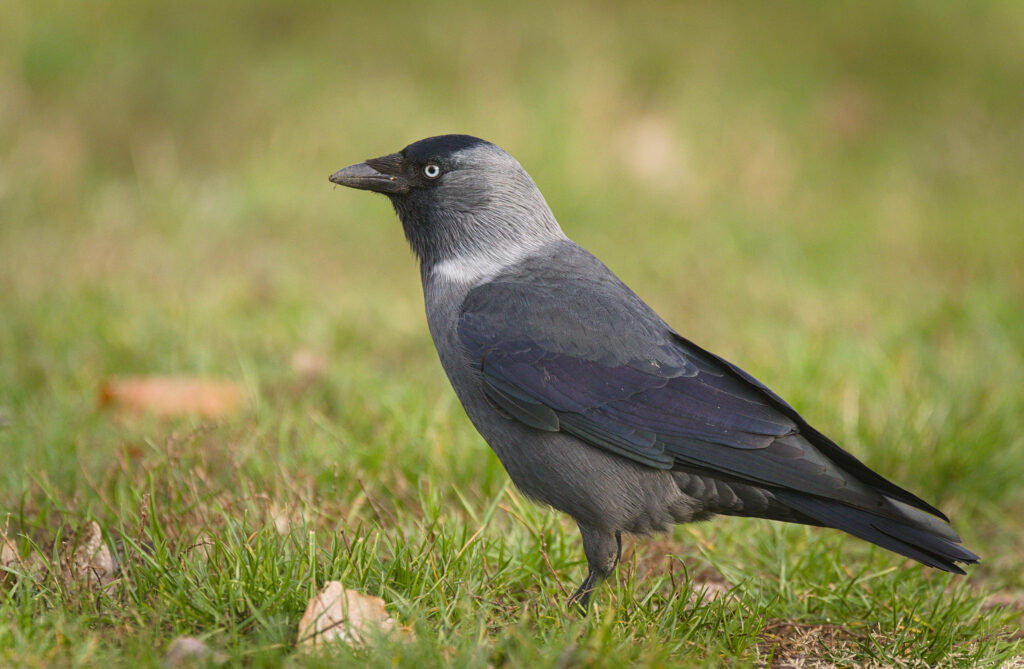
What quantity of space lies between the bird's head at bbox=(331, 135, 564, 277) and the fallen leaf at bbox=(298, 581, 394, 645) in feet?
4.47

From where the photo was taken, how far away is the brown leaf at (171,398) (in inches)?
164

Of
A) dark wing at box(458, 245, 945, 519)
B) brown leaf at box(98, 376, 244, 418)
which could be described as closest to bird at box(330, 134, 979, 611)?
dark wing at box(458, 245, 945, 519)

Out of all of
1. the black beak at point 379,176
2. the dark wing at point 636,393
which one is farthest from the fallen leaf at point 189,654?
the black beak at point 379,176

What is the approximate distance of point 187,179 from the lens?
7449 mm

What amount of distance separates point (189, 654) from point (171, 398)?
211 cm

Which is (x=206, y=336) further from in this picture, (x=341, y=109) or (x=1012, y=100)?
(x=1012, y=100)

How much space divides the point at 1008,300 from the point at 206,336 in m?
4.46

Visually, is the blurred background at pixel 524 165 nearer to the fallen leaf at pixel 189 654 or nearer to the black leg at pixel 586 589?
the black leg at pixel 586 589

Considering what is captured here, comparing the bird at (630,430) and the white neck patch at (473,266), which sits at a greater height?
the white neck patch at (473,266)

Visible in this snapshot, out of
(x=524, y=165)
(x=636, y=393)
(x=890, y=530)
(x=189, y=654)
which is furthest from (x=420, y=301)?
(x=189, y=654)

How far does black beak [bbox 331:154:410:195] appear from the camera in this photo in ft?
11.6

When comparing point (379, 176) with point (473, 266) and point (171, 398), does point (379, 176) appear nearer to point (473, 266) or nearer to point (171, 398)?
point (473, 266)

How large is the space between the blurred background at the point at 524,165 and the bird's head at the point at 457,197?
0.78 m

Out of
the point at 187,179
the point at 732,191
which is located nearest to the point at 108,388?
the point at 187,179
